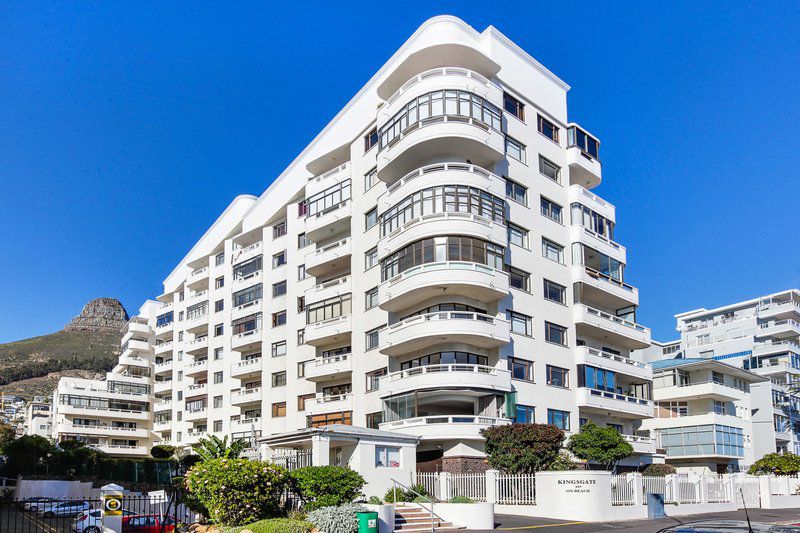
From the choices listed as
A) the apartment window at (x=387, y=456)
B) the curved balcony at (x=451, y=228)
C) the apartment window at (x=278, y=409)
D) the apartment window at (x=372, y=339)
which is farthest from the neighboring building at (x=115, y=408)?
the apartment window at (x=387, y=456)

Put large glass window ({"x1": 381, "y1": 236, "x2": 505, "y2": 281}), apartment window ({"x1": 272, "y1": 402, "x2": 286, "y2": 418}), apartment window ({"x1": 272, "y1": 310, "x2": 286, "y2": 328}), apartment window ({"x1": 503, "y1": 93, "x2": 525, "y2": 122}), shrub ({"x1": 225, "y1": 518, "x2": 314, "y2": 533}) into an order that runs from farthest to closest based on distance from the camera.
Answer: apartment window ({"x1": 272, "y1": 310, "x2": 286, "y2": 328}) → apartment window ({"x1": 272, "y1": 402, "x2": 286, "y2": 418}) → apartment window ({"x1": 503, "y1": 93, "x2": 525, "y2": 122}) → large glass window ({"x1": 381, "y1": 236, "x2": 505, "y2": 281}) → shrub ({"x1": 225, "y1": 518, "x2": 314, "y2": 533})

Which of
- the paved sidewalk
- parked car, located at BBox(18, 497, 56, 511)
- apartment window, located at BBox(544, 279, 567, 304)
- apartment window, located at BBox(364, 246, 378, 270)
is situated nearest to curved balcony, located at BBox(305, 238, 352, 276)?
apartment window, located at BBox(364, 246, 378, 270)

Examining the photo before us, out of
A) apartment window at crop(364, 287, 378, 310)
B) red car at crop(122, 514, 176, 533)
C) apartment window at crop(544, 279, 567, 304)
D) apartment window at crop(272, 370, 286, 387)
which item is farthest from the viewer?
apartment window at crop(272, 370, 286, 387)

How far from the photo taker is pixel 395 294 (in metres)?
42.8

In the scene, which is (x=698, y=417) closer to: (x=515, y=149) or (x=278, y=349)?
(x=515, y=149)

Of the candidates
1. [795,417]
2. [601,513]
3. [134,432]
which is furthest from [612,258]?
[134,432]

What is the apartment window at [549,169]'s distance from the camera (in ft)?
165

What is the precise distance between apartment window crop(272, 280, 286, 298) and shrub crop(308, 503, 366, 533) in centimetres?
3785

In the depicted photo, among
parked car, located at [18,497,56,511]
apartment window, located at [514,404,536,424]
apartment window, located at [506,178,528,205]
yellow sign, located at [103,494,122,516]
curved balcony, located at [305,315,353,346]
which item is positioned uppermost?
apartment window, located at [506,178,528,205]

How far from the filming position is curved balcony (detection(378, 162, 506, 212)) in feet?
140

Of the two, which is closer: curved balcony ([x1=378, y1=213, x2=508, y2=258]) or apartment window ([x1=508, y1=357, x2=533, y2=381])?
curved balcony ([x1=378, y1=213, x2=508, y2=258])

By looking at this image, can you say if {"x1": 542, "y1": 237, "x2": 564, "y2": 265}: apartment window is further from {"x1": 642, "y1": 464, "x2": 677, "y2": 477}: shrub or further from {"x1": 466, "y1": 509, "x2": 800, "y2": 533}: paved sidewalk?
{"x1": 466, "y1": 509, "x2": 800, "y2": 533}: paved sidewalk

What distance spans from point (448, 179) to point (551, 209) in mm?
10771

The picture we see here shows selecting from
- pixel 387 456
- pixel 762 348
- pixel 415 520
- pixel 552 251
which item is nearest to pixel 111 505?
pixel 415 520
